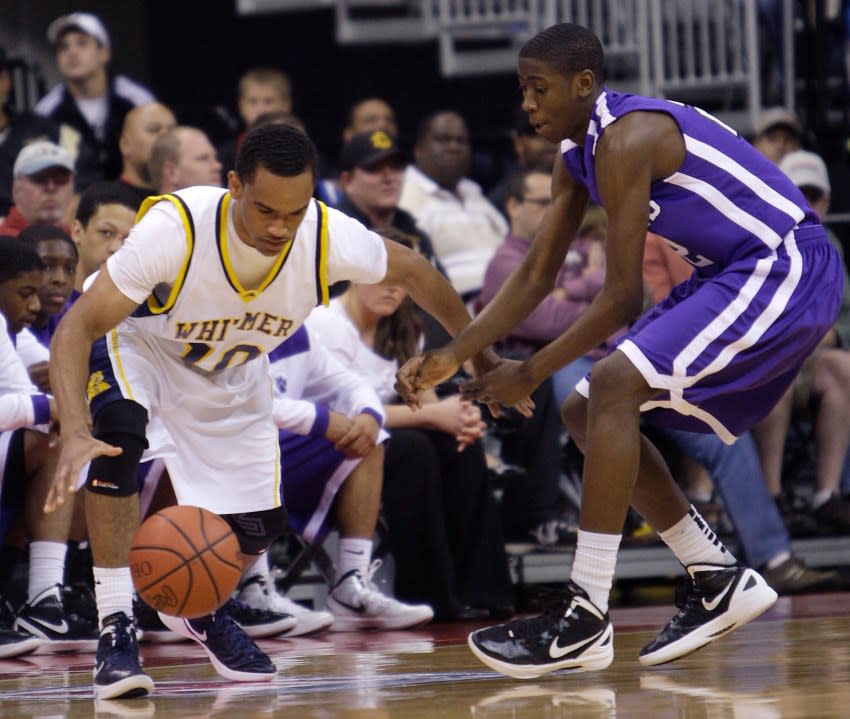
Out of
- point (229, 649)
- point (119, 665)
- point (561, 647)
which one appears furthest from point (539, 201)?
point (119, 665)

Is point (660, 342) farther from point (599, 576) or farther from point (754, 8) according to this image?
point (754, 8)

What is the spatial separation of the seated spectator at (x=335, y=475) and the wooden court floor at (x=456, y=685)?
1.71 feet

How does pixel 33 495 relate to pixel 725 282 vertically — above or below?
below

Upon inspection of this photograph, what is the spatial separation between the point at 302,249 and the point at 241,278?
0.20 metres

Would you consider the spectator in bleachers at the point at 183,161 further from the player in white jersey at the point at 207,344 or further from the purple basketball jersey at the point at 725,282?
the purple basketball jersey at the point at 725,282

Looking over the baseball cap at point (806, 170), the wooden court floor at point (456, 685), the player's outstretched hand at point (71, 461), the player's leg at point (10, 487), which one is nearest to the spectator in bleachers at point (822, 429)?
the baseball cap at point (806, 170)

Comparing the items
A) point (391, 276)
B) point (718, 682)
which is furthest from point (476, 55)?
point (718, 682)

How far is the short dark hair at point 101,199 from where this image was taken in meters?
6.66

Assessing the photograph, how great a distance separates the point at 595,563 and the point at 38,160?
3.83 meters

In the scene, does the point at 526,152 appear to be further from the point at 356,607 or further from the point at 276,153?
the point at 276,153

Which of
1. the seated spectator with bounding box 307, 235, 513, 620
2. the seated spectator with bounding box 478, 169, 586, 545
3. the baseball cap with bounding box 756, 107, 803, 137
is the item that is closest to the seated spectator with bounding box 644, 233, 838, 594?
the seated spectator with bounding box 478, 169, 586, 545

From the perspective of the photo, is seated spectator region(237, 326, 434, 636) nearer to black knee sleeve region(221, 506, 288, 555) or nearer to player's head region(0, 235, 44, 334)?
player's head region(0, 235, 44, 334)

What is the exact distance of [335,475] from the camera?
21.3ft

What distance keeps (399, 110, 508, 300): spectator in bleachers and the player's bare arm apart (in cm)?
408
